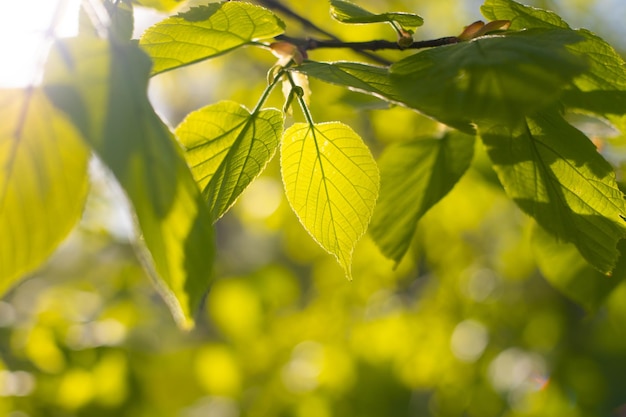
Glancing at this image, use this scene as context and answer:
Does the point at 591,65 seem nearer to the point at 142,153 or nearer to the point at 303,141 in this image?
the point at 303,141

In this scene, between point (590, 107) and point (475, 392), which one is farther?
point (475, 392)

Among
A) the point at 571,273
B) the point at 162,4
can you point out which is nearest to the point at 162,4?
the point at 162,4

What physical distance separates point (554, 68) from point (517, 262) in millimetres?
1878

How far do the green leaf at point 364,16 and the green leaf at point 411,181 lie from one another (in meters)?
0.20

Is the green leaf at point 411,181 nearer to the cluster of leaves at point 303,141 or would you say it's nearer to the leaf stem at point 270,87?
the cluster of leaves at point 303,141

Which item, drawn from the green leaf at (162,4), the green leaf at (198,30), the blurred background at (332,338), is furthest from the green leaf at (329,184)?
the blurred background at (332,338)

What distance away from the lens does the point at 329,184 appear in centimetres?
60

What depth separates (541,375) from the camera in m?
2.09

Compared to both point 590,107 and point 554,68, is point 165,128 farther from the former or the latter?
point 590,107

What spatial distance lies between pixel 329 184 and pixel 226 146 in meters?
0.10

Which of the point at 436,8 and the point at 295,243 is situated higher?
the point at 436,8

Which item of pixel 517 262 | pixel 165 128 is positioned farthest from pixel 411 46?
pixel 517 262

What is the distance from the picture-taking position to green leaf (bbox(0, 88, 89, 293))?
0.39 meters

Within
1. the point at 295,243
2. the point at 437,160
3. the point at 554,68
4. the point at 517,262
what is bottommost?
the point at 295,243
